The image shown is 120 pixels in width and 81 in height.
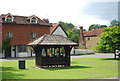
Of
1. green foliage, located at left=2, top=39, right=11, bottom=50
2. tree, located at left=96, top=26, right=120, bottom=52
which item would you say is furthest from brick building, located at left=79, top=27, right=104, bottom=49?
green foliage, located at left=2, top=39, right=11, bottom=50

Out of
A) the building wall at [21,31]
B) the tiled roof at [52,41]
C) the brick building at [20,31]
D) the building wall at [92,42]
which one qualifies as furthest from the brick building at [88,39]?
the tiled roof at [52,41]

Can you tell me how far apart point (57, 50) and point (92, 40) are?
48637 millimetres

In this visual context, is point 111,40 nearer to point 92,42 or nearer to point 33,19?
point 33,19

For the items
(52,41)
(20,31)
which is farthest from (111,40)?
(20,31)

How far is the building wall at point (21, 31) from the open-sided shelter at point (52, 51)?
67.0ft

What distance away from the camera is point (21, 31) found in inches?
1817

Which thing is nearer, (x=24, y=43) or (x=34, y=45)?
(x=34, y=45)

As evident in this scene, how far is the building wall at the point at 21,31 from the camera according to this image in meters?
44.7

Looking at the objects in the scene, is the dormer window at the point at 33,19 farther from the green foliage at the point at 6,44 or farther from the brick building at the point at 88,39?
the brick building at the point at 88,39

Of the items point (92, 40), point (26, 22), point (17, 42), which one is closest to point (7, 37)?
point (17, 42)

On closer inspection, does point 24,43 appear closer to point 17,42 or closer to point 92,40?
point 17,42

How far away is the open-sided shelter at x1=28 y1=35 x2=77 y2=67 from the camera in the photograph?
24.3m

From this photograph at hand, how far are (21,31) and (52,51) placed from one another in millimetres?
22249

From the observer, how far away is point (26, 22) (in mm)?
47188
